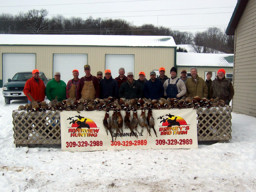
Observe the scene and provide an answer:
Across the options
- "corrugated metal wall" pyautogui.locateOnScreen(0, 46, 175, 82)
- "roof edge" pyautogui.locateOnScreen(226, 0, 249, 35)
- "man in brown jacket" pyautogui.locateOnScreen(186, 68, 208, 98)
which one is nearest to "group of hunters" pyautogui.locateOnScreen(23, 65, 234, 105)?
"man in brown jacket" pyautogui.locateOnScreen(186, 68, 208, 98)

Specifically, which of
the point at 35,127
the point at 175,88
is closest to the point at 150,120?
the point at 175,88

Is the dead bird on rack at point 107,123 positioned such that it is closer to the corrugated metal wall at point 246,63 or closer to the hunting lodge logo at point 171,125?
the hunting lodge logo at point 171,125

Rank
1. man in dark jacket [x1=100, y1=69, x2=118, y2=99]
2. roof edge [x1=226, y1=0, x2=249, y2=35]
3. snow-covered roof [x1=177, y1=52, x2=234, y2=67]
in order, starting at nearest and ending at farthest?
man in dark jacket [x1=100, y1=69, x2=118, y2=99] < roof edge [x1=226, y1=0, x2=249, y2=35] < snow-covered roof [x1=177, y1=52, x2=234, y2=67]

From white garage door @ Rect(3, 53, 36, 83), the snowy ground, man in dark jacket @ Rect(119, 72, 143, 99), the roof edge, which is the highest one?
the roof edge

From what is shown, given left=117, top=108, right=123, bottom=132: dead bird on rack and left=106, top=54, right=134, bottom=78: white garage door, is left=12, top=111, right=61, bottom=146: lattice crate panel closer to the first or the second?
left=117, top=108, right=123, bottom=132: dead bird on rack

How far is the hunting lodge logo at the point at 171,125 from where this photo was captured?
5.51 m

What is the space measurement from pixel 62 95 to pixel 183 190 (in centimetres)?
414

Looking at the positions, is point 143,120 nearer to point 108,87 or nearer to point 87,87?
point 108,87

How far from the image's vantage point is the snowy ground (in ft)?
12.5

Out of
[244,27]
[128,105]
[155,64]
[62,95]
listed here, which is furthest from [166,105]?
[155,64]

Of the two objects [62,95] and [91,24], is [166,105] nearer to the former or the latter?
[62,95]

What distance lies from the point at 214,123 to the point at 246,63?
5220 millimetres

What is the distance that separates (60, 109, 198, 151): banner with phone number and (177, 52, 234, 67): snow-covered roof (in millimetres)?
18252

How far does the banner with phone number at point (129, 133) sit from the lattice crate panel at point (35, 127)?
22 cm
